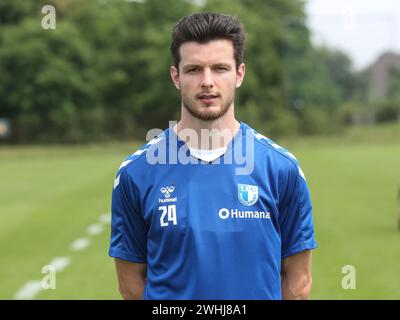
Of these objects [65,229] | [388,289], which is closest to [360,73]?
[65,229]

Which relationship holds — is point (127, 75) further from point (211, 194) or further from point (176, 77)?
point (211, 194)

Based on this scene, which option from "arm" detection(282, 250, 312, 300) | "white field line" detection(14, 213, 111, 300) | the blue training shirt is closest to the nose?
the blue training shirt

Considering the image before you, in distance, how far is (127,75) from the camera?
7656cm

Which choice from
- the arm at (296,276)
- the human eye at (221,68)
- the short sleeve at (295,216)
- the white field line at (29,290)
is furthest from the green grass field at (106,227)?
the human eye at (221,68)

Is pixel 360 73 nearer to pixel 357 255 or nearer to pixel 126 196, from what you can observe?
pixel 357 255

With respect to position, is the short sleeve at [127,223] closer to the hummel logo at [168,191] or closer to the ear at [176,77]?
the hummel logo at [168,191]

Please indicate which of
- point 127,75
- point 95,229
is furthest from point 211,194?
point 127,75

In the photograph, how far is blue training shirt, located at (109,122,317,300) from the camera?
13.2 feet

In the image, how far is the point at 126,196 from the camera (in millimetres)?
4285

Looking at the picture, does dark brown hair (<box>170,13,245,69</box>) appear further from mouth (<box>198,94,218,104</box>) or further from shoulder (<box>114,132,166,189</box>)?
shoulder (<box>114,132,166,189</box>)

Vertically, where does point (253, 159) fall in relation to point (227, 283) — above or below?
above

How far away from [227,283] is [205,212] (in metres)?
0.32

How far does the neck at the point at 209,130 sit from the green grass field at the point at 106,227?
617 centimetres

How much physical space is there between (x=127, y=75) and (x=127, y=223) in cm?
7279
